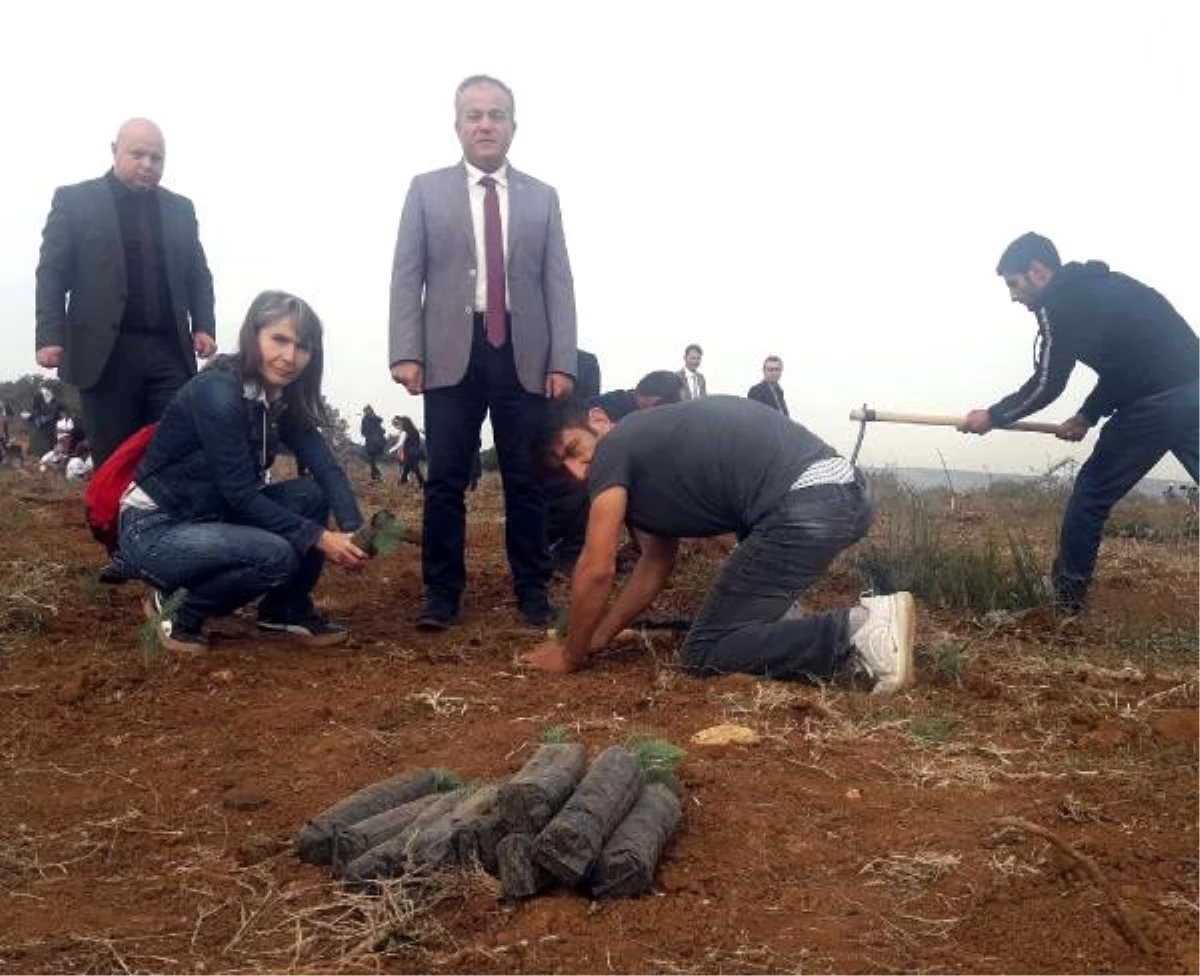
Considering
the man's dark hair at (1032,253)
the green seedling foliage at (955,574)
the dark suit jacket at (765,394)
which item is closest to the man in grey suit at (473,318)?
the green seedling foliage at (955,574)

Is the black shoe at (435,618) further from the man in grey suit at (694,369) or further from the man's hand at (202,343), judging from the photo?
the man in grey suit at (694,369)

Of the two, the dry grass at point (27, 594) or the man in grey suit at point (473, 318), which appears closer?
the dry grass at point (27, 594)

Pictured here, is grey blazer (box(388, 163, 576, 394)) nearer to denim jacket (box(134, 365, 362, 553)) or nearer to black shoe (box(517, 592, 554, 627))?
denim jacket (box(134, 365, 362, 553))

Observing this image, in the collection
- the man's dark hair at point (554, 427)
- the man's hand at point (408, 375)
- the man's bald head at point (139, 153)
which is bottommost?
the man's dark hair at point (554, 427)

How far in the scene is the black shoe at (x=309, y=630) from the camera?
426 cm

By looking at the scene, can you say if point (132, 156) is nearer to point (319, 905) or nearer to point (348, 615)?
point (348, 615)

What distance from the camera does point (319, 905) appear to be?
2059mm

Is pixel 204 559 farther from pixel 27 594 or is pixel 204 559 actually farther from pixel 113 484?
pixel 27 594

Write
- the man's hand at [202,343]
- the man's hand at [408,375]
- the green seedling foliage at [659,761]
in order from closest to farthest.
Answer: the green seedling foliage at [659,761]
the man's hand at [408,375]
the man's hand at [202,343]

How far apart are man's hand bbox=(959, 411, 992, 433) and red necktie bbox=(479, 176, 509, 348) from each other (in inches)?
89.6

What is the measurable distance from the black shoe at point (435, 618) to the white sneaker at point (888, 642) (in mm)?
1646

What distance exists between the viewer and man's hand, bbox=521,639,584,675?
377 cm

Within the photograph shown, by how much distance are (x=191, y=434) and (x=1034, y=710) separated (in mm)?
2730

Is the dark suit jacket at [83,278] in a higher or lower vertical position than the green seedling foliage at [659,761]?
higher
